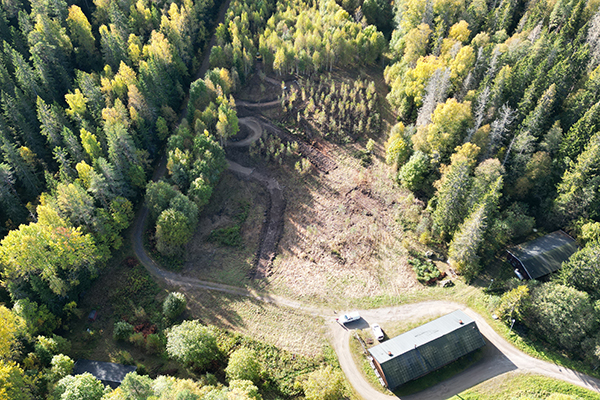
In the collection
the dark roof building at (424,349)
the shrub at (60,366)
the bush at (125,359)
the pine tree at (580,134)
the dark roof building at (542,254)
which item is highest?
the pine tree at (580,134)

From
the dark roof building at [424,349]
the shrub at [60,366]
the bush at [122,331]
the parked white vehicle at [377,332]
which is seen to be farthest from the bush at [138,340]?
the parked white vehicle at [377,332]

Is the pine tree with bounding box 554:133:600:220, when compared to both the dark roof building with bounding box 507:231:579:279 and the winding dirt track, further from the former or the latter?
the winding dirt track

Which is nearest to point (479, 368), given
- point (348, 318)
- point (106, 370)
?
point (348, 318)

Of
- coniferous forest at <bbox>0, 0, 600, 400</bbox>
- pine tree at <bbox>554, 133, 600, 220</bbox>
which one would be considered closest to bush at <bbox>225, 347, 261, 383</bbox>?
coniferous forest at <bbox>0, 0, 600, 400</bbox>

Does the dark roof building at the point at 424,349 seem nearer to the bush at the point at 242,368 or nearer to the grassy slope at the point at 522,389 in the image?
the grassy slope at the point at 522,389

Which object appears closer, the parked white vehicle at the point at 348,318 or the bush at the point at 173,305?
the parked white vehicle at the point at 348,318

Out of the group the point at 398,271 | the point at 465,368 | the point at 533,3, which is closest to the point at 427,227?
the point at 398,271

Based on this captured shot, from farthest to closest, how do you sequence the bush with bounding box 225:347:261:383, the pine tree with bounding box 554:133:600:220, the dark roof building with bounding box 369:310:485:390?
the pine tree with bounding box 554:133:600:220 < the dark roof building with bounding box 369:310:485:390 < the bush with bounding box 225:347:261:383
